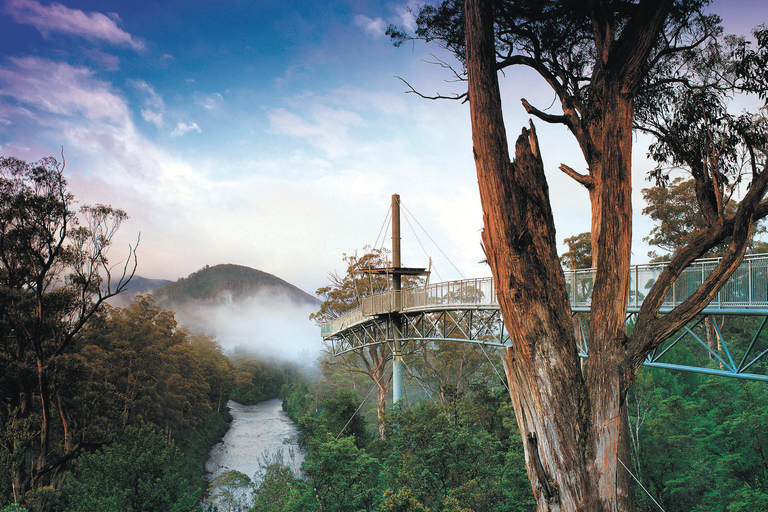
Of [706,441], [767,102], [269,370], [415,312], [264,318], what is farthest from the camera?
[264,318]

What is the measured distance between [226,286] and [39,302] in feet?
397

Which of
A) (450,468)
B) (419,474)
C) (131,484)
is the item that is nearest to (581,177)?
(419,474)

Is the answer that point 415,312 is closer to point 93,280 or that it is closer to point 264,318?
point 93,280

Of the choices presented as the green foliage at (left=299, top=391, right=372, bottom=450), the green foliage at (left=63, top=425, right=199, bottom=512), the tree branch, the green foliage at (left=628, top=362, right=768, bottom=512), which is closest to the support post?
the green foliage at (left=299, top=391, right=372, bottom=450)

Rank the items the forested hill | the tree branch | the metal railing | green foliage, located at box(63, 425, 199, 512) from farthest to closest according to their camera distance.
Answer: the forested hill → green foliage, located at box(63, 425, 199, 512) → the metal railing → the tree branch

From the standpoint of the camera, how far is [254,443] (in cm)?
3231

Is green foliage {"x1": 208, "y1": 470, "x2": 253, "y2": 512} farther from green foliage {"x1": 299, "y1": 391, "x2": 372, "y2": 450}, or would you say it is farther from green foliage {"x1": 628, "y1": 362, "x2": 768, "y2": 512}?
green foliage {"x1": 628, "y1": 362, "x2": 768, "y2": 512}

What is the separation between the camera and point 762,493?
1218 cm

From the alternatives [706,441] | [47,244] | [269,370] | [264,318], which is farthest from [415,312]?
[264,318]

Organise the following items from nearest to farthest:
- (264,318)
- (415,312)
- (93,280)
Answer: (93,280) < (415,312) < (264,318)

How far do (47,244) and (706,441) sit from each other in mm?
23889

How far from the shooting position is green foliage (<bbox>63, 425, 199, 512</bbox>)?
40.2 ft

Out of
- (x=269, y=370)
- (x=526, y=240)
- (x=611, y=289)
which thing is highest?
(x=526, y=240)

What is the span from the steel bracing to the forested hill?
10723cm
